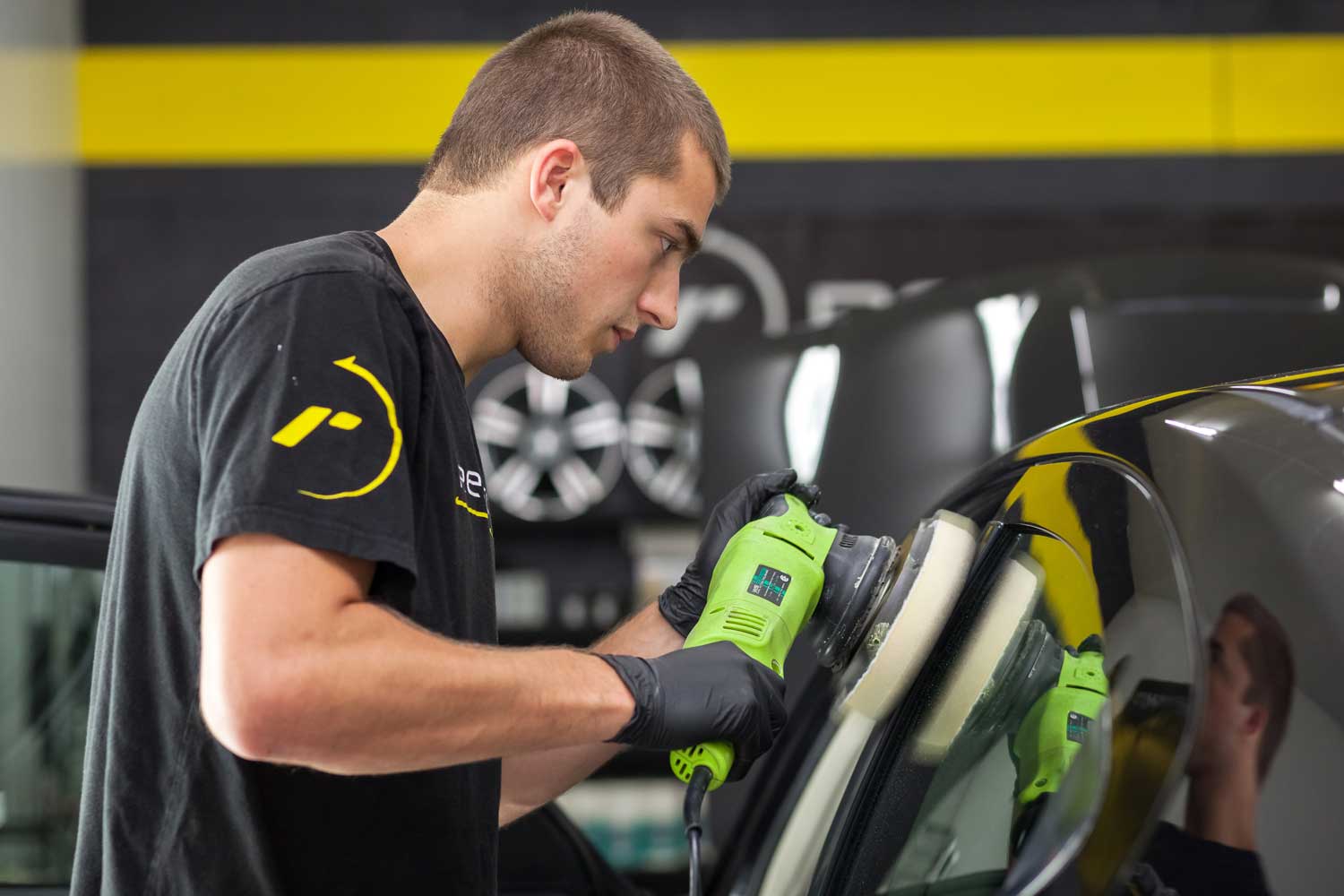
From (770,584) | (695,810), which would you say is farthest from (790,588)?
(695,810)

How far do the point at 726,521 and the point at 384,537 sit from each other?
55 cm

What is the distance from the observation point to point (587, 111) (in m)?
1.33

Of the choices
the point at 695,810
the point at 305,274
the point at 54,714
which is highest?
the point at 305,274

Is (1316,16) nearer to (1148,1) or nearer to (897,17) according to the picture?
(1148,1)

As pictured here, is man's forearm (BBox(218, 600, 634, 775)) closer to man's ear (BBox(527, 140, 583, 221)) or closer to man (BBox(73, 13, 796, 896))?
man (BBox(73, 13, 796, 896))

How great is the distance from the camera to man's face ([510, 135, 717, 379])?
134 centimetres

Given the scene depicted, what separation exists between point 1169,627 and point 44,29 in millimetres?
4694

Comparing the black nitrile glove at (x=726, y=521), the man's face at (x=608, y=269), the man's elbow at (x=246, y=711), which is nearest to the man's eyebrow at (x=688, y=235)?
the man's face at (x=608, y=269)

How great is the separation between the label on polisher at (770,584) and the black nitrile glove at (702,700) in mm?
75

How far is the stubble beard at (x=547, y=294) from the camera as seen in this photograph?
52.4 inches

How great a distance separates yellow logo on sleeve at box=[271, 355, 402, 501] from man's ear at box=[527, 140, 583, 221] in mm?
336

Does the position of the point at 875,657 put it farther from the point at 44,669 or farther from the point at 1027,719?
the point at 44,669

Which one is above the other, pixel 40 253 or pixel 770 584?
pixel 40 253

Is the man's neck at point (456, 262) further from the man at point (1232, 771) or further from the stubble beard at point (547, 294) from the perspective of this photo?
the man at point (1232, 771)
